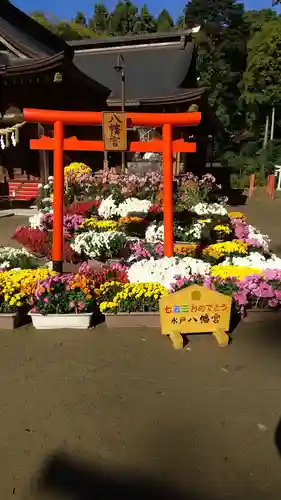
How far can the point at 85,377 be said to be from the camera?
407 cm

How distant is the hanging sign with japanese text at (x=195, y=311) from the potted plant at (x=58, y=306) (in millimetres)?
963

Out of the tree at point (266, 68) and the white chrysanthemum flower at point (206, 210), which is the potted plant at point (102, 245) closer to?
the white chrysanthemum flower at point (206, 210)

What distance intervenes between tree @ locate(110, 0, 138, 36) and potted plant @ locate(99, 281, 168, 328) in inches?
2195

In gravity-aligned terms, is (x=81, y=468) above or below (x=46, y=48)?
below

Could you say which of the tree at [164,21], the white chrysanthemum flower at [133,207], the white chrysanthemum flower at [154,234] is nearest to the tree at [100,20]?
the tree at [164,21]

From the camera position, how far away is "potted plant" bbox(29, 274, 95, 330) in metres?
5.08

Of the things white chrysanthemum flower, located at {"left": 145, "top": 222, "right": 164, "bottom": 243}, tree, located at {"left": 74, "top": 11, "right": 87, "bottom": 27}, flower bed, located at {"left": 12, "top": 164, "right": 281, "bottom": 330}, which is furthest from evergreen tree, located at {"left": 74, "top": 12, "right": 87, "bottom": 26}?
white chrysanthemum flower, located at {"left": 145, "top": 222, "right": 164, "bottom": 243}

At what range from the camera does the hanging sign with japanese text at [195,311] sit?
4777 millimetres

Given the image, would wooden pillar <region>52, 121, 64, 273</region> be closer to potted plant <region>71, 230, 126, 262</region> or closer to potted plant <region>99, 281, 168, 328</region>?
potted plant <region>71, 230, 126, 262</region>

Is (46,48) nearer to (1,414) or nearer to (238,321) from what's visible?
(238,321)

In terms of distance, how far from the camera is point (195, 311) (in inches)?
191

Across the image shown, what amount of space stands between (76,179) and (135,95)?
7064 millimetres

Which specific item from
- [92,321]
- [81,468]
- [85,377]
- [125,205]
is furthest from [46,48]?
[81,468]

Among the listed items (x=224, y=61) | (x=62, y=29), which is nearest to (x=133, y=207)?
(x=224, y=61)
